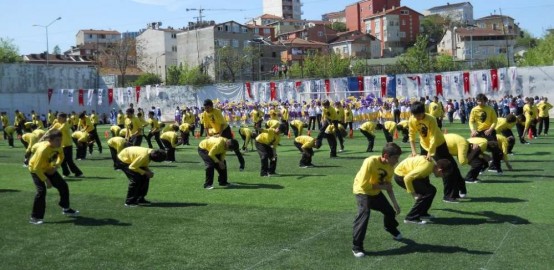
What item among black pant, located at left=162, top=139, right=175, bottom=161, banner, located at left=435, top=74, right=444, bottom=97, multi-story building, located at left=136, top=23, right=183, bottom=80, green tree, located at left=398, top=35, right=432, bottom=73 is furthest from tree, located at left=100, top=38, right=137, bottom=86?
black pant, located at left=162, top=139, right=175, bottom=161

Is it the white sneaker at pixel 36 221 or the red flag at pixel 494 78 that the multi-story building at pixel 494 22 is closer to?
the red flag at pixel 494 78

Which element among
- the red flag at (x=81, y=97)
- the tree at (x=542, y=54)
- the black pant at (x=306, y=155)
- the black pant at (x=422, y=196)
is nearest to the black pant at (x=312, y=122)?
the black pant at (x=306, y=155)

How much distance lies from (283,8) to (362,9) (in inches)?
1379

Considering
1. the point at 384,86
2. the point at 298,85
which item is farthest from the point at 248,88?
the point at 384,86

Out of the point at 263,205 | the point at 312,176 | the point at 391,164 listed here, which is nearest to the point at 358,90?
the point at 312,176

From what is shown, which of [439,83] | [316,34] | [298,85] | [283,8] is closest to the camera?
[439,83]

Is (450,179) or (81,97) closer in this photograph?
(450,179)

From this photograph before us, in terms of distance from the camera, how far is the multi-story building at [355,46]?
92.4 metres

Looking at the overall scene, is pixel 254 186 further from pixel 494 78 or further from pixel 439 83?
pixel 439 83

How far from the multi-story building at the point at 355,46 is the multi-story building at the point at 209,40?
14600mm

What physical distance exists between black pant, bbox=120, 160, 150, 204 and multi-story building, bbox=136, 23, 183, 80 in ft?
272

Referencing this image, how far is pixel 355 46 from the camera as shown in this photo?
9281 cm

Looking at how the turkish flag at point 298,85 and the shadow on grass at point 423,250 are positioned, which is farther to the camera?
the turkish flag at point 298,85

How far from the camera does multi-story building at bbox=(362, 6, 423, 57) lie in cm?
10319
